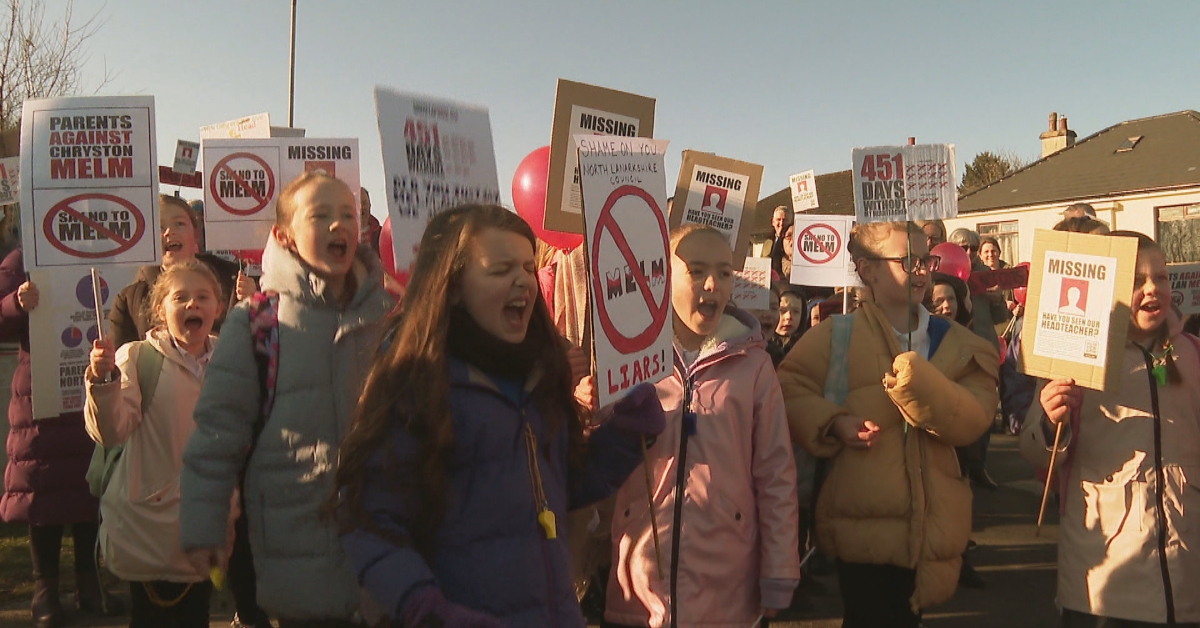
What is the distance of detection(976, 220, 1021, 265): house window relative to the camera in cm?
3344

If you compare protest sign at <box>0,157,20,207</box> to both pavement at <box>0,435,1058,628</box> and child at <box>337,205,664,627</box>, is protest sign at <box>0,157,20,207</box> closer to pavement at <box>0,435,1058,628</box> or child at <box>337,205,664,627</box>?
pavement at <box>0,435,1058,628</box>

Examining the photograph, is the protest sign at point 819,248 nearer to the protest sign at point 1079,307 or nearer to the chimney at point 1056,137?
the protest sign at point 1079,307

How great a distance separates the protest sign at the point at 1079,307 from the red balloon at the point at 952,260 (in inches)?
187

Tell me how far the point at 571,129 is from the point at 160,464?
2.19 meters

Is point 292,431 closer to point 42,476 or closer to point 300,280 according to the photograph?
point 300,280

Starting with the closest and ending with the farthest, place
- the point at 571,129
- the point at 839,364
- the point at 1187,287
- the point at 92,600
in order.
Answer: the point at 839,364 → the point at 571,129 → the point at 1187,287 → the point at 92,600

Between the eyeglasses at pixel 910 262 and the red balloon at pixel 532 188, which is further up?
the red balloon at pixel 532 188

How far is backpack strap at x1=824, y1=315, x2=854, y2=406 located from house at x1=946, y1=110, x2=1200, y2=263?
83.7ft

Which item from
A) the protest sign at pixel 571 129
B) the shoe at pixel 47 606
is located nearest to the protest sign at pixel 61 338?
the shoe at pixel 47 606

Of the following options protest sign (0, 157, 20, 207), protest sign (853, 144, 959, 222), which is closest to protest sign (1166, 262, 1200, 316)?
protest sign (853, 144, 959, 222)

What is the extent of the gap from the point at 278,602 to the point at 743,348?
5.32 ft

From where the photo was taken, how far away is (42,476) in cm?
520

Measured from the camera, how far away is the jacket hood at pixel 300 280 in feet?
9.43

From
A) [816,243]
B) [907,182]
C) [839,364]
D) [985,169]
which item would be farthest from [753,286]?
[985,169]
